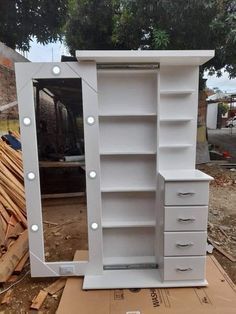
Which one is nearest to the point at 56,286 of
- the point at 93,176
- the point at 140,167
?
the point at 93,176

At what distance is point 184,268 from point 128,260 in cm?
51

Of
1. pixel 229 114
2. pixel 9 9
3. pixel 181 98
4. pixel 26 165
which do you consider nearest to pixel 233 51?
pixel 181 98

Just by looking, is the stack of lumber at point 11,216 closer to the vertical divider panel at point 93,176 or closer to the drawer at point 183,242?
the vertical divider panel at point 93,176

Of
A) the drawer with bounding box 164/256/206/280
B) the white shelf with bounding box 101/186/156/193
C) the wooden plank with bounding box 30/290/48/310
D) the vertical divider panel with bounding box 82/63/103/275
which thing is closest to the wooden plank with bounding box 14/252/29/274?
the wooden plank with bounding box 30/290/48/310

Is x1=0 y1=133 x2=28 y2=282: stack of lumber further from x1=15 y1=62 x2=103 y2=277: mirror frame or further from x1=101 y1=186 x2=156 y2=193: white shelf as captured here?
x1=101 y1=186 x2=156 y2=193: white shelf

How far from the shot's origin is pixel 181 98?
6.97ft

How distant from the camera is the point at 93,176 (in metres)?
1.96

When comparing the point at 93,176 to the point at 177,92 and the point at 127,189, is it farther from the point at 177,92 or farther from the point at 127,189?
the point at 177,92

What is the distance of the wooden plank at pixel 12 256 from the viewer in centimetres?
211

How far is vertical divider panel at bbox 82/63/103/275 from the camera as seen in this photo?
187 centimetres

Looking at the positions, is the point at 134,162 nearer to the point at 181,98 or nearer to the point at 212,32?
the point at 181,98

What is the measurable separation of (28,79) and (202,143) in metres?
5.63

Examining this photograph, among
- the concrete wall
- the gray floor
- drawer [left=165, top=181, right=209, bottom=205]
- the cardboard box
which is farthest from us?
the concrete wall

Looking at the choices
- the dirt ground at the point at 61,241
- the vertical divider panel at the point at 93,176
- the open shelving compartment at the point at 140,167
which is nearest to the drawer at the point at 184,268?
the open shelving compartment at the point at 140,167
